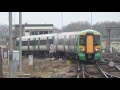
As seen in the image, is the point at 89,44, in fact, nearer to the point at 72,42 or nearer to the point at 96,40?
the point at 96,40

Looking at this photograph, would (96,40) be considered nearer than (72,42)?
Yes

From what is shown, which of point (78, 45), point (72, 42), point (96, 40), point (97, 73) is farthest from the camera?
point (72, 42)

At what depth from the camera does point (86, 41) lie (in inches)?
1160

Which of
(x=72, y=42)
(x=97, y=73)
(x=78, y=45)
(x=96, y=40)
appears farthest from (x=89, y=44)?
(x=97, y=73)

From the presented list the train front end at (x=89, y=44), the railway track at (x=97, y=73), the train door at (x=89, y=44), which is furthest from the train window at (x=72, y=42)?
the railway track at (x=97, y=73)

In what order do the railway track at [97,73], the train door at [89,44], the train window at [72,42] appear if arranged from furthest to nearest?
1. the train window at [72,42]
2. the train door at [89,44]
3. the railway track at [97,73]

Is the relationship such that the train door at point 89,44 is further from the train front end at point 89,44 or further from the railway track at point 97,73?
the railway track at point 97,73

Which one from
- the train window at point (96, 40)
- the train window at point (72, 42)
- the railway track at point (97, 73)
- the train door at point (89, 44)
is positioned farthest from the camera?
the train window at point (72, 42)

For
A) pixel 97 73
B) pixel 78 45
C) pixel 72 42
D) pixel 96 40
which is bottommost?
pixel 97 73

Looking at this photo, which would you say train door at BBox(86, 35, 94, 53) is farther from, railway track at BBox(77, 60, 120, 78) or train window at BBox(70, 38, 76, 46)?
railway track at BBox(77, 60, 120, 78)
